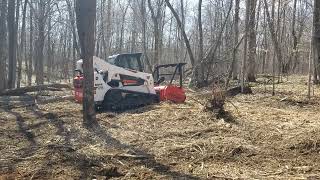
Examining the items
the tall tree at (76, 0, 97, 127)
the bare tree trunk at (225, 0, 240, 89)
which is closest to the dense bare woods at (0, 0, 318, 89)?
the bare tree trunk at (225, 0, 240, 89)

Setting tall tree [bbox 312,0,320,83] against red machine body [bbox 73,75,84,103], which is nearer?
red machine body [bbox 73,75,84,103]

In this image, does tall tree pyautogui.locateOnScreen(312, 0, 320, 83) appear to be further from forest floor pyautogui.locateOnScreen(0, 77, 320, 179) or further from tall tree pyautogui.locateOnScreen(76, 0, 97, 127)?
tall tree pyautogui.locateOnScreen(76, 0, 97, 127)

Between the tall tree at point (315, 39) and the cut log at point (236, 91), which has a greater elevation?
the tall tree at point (315, 39)

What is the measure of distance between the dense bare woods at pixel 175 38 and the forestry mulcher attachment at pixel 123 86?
247 centimetres

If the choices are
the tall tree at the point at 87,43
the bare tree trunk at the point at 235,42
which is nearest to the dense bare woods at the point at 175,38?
the bare tree trunk at the point at 235,42

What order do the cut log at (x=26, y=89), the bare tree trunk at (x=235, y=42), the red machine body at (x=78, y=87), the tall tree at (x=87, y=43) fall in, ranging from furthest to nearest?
the cut log at (x=26, y=89) < the bare tree trunk at (x=235, y=42) < the red machine body at (x=78, y=87) < the tall tree at (x=87, y=43)

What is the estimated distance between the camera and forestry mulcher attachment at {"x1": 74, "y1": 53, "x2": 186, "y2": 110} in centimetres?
1381

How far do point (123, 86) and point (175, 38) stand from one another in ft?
149

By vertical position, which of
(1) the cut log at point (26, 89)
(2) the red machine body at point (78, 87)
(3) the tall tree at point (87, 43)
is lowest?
(1) the cut log at point (26, 89)

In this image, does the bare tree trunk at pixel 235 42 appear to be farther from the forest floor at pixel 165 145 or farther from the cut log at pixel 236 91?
the forest floor at pixel 165 145

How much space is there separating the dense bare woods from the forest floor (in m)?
5.00

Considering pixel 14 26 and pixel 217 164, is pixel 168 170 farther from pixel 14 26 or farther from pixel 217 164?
pixel 14 26

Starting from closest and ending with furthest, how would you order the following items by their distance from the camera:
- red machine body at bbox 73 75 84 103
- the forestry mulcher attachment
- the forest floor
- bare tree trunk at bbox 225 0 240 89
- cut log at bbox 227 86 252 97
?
the forest floor, the forestry mulcher attachment, red machine body at bbox 73 75 84 103, bare tree trunk at bbox 225 0 240 89, cut log at bbox 227 86 252 97

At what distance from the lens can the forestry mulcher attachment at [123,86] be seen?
1381cm
